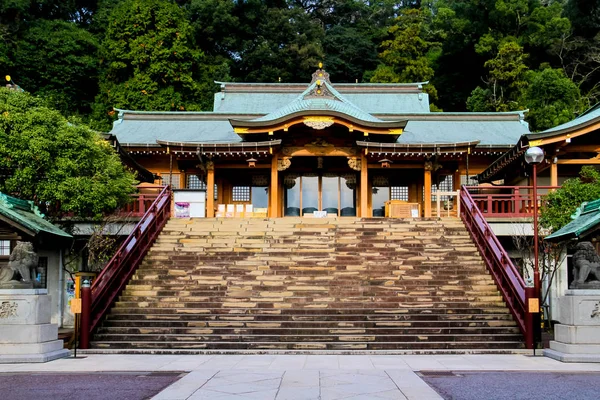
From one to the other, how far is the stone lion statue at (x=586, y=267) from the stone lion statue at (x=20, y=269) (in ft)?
34.2

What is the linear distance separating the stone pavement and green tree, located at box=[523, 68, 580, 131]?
931 inches

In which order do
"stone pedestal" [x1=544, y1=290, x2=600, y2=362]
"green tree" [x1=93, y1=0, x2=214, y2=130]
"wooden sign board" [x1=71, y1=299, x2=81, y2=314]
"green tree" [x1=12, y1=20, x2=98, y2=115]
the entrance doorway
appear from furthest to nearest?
"green tree" [x1=93, y1=0, x2=214, y2=130]
"green tree" [x1=12, y1=20, x2=98, y2=115]
the entrance doorway
"wooden sign board" [x1=71, y1=299, x2=81, y2=314]
"stone pedestal" [x1=544, y1=290, x2=600, y2=362]

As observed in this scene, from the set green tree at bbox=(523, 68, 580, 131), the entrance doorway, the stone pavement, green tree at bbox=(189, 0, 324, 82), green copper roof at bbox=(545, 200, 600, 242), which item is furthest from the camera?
green tree at bbox=(189, 0, 324, 82)

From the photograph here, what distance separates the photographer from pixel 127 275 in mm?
15586

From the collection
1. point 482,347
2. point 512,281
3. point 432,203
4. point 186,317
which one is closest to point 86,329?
point 186,317

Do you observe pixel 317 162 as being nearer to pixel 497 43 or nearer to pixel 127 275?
pixel 127 275

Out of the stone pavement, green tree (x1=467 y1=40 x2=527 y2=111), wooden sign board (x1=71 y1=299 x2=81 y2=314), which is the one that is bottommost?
the stone pavement

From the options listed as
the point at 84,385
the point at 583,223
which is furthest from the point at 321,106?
the point at 84,385

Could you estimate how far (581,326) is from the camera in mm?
10992

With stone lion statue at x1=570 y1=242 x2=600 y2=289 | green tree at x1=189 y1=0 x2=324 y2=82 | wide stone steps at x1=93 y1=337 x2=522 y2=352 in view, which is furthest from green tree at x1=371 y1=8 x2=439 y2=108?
stone lion statue at x1=570 y1=242 x2=600 y2=289

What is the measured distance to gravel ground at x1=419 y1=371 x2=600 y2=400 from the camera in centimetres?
770

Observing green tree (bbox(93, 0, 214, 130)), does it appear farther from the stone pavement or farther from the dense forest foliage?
the stone pavement

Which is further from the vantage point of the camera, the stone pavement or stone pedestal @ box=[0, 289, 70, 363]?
stone pedestal @ box=[0, 289, 70, 363]

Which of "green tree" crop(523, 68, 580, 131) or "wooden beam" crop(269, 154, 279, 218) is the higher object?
"green tree" crop(523, 68, 580, 131)
